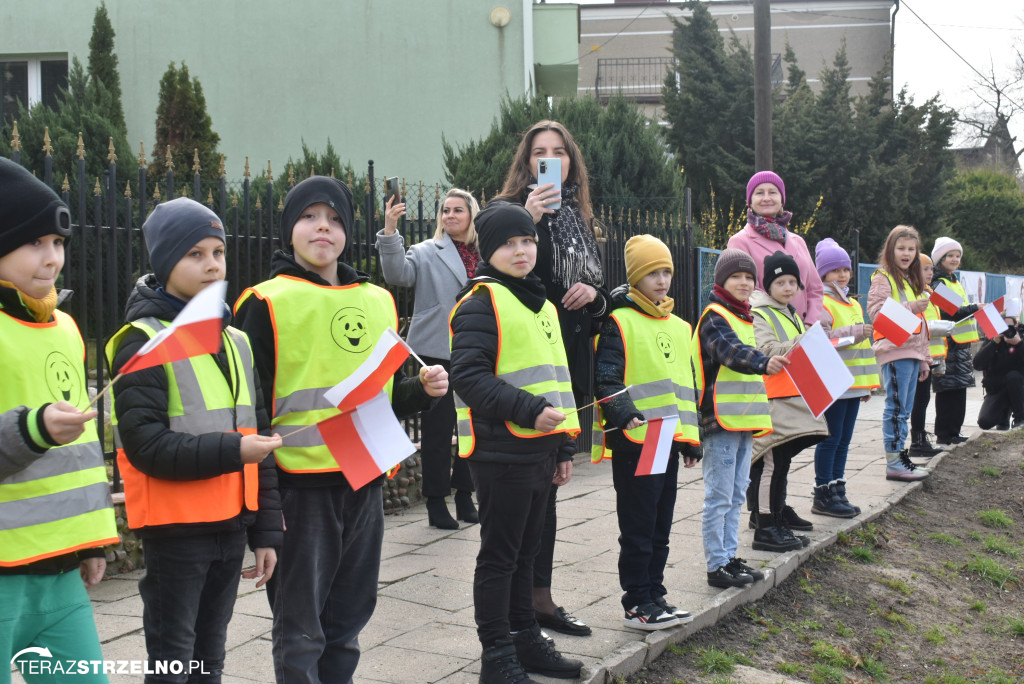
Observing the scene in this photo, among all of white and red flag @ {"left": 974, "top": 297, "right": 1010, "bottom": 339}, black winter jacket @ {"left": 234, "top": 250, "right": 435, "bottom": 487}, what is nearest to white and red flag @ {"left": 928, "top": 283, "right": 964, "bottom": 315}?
white and red flag @ {"left": 974, "top": 297, "right": 1010, "bottom": 339}

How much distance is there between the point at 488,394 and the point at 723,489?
195 cm

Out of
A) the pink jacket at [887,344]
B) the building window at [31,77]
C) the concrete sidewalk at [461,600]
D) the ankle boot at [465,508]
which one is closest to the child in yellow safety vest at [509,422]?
the concrete sidewalk at [461,600]

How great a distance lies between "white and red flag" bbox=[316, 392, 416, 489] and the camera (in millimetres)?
2912

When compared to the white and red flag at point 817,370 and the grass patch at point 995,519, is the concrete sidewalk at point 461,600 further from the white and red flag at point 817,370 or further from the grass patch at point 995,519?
the white and red flag at point 817,370

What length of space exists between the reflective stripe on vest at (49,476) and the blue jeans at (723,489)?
3.11 metres

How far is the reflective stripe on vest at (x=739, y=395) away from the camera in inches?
192

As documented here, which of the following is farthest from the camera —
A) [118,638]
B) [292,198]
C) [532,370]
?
[118,638]

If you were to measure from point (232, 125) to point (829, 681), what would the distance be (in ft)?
49.3

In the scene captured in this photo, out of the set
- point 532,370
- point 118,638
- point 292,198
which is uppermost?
point 292,198

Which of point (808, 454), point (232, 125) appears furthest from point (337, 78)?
point (808, 454)

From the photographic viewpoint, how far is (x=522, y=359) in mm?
3533

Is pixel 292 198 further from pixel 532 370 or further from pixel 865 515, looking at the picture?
pixel 865 515

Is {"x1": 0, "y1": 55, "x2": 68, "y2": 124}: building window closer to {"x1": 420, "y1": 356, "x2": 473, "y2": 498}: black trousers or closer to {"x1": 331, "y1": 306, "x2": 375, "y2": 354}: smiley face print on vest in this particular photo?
{"x1": 420, "y1": 356, "x2": 473, "y2": 498}: black trousers

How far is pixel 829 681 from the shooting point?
4.27 metres
